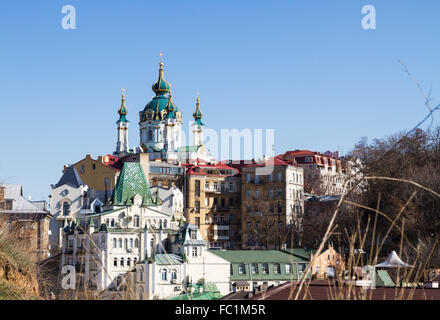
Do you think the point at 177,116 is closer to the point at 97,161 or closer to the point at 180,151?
the point at 180,151

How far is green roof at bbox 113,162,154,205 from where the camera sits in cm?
6975

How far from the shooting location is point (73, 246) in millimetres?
66062

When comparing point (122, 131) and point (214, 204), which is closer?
point (214, 204)

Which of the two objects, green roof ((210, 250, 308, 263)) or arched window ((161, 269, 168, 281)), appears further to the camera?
green roof ((210, 250, 308, 263))

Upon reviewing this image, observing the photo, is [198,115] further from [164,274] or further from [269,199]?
[164,274]

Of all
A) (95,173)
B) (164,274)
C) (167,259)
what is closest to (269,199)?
(95,173)

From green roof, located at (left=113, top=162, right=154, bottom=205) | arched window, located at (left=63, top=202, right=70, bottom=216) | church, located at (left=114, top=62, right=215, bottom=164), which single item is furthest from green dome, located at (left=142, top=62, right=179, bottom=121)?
green roof, located at (left=113, top=162, right=154, bottom=205)

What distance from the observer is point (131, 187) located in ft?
232

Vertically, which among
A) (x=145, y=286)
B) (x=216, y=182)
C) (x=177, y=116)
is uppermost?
(x=177, y=116)

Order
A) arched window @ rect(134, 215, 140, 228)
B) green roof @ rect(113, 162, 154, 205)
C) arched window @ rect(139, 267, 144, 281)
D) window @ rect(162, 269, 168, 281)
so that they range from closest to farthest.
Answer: arched window @ rect(139, 267, 144, 281) → window @ rect(162, 269, 168, 281) → arched window @ rect(134, 215, 140, 228) → green roof @ rect(113, 162, 154, 205)

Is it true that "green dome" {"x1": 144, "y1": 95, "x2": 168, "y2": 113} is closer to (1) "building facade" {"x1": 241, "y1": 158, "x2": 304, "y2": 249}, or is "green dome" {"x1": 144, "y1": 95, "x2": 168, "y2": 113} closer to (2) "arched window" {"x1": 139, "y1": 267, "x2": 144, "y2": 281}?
(1) "building facade" {"x1": 241, "y1": 158, "x2": 304, "y2": 249}

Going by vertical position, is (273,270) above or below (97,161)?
below
